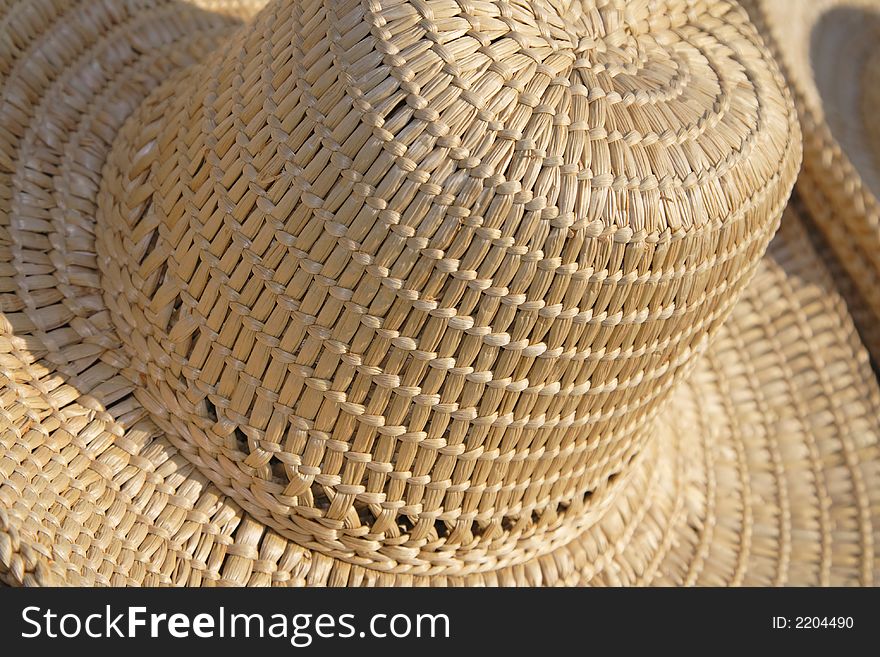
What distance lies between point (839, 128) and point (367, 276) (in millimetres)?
1028

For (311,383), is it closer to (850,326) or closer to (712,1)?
(712,1)

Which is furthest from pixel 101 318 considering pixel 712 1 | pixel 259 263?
pixel 712 1

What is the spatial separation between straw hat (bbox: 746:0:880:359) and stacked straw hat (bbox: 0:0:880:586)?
0.46m

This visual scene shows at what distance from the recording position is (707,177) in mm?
854

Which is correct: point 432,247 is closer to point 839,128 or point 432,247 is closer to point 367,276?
point 367,276

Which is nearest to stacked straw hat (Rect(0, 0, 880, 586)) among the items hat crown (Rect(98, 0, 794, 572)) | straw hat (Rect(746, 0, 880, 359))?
hat crown (Rect(98, 0, 794, 572))

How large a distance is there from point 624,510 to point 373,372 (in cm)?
44

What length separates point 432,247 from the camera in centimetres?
80

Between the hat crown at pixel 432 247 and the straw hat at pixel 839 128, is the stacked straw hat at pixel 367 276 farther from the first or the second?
the straw hat at pixel 839 128

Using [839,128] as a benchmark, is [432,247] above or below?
above

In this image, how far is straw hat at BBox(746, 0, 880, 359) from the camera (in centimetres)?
141

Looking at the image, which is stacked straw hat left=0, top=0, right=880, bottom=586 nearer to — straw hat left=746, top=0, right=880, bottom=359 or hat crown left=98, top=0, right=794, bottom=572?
hat crown left=98, top=0, right=794, bottom=572

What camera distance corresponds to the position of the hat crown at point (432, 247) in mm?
798

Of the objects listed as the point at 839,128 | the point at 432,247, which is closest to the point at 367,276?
Result: the point at 432,247
